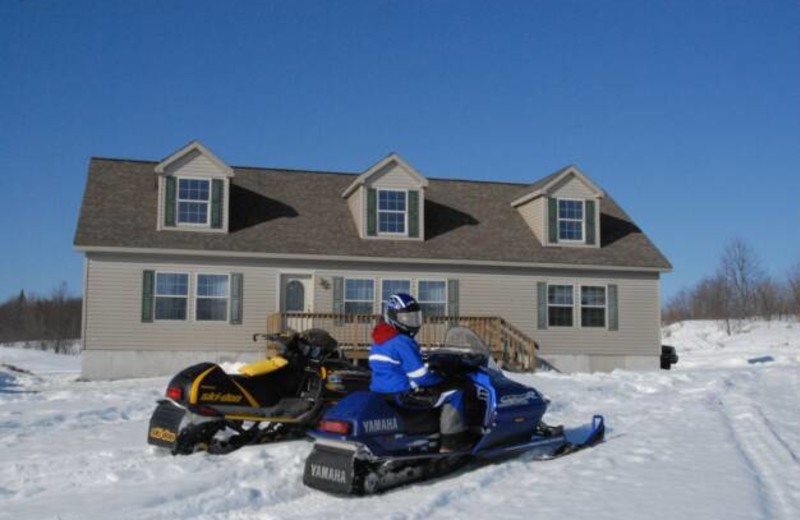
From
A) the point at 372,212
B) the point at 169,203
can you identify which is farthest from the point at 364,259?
the point at 169,203

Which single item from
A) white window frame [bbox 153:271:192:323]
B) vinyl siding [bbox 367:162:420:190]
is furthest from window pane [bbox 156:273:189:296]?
vinyl siding [bbox 367:162:420:190]

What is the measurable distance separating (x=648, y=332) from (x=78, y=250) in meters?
14.9

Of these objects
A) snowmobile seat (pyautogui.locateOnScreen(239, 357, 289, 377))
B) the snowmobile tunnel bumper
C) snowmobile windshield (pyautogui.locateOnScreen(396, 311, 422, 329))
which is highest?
snowmobile windshield (pyautogui.locateOnScreen(396, 311, 422, 329))

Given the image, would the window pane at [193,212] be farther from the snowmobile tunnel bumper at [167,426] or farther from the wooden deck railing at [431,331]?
the snowmobile tunnel bumper at [167,426]

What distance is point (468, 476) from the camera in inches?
266

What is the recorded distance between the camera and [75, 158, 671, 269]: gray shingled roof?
1989 cm

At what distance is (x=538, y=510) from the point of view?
5.59m

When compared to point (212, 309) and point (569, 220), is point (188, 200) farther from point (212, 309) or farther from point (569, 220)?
point (569, 220)

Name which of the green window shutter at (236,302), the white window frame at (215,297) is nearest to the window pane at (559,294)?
the green window shutter at (236,302)

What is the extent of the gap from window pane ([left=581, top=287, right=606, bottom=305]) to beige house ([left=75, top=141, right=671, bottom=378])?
31mm

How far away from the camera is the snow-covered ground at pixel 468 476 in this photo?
222 inches

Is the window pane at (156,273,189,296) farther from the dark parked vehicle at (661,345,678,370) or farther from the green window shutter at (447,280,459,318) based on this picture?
the dark parked vehicle at (661,345,678,370)

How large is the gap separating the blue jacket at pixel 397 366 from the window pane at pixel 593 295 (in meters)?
16.0

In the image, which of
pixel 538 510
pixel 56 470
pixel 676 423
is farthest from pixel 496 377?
pixel 56 470
